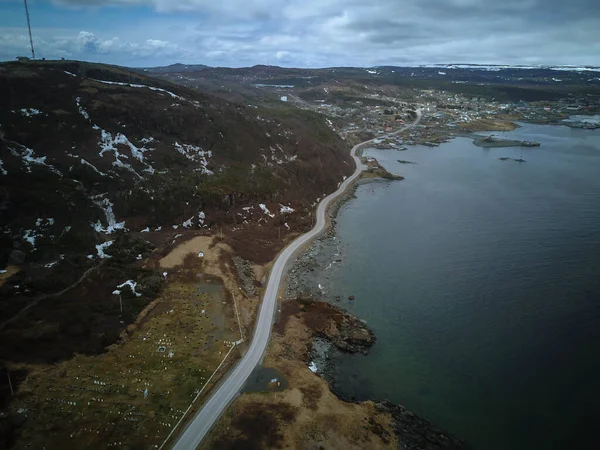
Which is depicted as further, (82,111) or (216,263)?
(82,111)

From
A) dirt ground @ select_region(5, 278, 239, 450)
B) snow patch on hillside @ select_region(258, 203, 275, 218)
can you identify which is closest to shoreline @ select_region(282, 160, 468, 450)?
dirt ground @ select_region(5, 278, 239, 450)

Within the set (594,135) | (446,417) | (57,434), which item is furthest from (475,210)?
(594,135)

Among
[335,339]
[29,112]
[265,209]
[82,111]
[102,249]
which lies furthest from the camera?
[82,111]

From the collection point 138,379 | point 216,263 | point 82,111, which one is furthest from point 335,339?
point 82,111

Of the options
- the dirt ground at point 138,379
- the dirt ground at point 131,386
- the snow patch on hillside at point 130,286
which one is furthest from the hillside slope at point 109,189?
the dirt ground at point 131,386

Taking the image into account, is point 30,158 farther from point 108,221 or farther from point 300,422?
point 300,422
